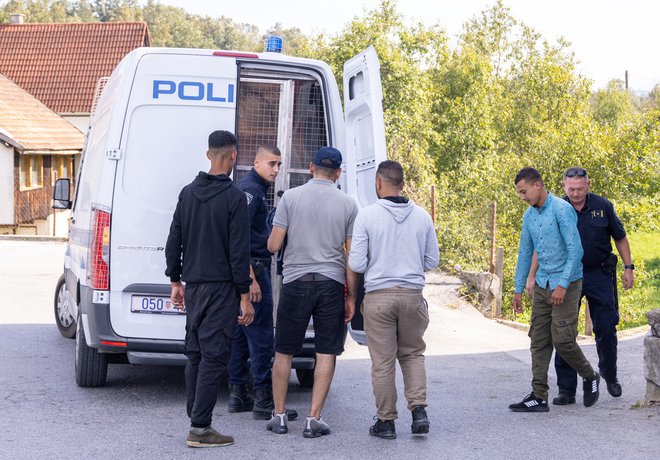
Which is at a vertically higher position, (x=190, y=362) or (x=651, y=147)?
(x=651, y=147)

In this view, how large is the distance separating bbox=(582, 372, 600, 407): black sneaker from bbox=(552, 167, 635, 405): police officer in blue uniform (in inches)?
6.9

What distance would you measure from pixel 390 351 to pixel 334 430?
0.72 meters

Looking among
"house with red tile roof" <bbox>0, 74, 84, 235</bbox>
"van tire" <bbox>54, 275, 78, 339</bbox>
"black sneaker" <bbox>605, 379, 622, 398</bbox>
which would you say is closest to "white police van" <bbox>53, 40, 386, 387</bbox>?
"black sneaker" <bbox>605, 379, 622, 398</bbox>

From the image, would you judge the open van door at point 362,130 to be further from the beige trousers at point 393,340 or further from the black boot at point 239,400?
the black boot at point 239,400

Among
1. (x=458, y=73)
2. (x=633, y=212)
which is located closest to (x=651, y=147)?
(x=633, y=212)

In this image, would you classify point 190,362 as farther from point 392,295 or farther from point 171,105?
point 171,105

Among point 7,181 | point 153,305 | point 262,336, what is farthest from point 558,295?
point 7,181

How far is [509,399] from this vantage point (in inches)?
315

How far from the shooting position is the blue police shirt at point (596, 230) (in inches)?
301

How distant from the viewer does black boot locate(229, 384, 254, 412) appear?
7.26 metres

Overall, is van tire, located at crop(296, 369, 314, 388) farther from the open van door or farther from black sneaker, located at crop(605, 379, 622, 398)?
black sneaker, located at crop(605, 379, 622, 398)

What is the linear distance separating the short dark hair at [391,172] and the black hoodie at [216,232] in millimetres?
938

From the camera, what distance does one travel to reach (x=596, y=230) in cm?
767

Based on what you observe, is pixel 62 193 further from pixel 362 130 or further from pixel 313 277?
pixel 313 277
